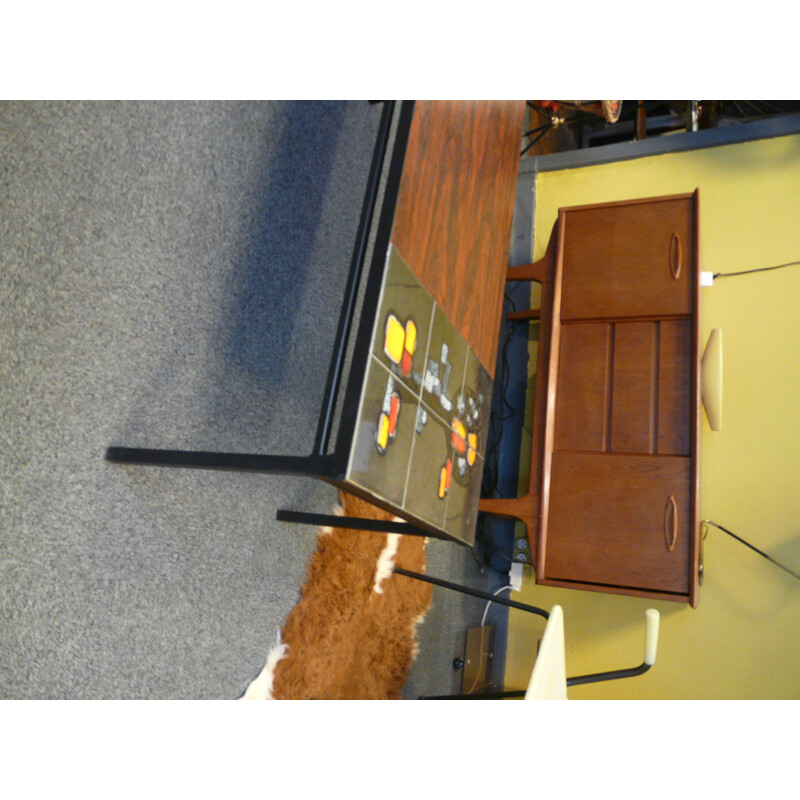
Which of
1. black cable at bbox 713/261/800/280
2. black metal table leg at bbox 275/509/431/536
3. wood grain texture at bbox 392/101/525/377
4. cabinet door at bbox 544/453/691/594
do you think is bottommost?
black metal table leg at bbox 275/509/431/536

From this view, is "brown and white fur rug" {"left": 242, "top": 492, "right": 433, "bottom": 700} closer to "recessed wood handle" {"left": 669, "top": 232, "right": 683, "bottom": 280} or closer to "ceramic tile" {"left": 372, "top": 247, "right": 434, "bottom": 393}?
"ceramic tile" {"left": 372, "top": 247, "right": 434, "bottom": 393}

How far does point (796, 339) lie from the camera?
233 cm

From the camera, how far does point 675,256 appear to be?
2.23m

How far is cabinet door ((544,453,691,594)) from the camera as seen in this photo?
1.97 meters

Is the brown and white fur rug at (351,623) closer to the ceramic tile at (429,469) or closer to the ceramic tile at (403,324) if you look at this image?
the ceramic tile at (429,469)

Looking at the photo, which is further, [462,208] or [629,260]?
[629,260]

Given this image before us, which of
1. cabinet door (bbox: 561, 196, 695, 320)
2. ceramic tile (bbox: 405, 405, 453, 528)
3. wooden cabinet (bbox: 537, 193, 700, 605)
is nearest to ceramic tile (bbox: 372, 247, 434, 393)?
ceramic tile (bbox: 405, 405, 453, 528)

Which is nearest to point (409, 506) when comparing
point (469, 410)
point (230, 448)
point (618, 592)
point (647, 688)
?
point (469, 410)

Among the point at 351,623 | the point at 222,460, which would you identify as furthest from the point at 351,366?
the point at 351,623

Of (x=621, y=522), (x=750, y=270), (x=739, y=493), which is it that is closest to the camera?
(x=621, y=522)

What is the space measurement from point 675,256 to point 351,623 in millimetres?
1666

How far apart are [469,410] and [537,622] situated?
137cm

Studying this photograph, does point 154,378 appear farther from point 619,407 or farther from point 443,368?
point 619,407

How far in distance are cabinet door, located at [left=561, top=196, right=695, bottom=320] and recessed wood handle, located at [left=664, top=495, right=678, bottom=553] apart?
0.67 m
